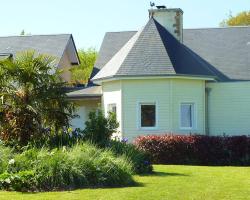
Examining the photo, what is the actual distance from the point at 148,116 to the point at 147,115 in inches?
2.5

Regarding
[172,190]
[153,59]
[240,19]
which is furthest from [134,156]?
Result: [240,19]

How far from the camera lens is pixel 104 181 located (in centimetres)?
1379

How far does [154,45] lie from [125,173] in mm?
12499

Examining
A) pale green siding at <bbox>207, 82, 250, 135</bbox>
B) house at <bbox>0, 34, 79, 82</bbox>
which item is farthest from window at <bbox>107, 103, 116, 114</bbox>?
house at <bbox>0, 34, 79, 82</bbox>

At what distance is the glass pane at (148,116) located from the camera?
24.9 meters

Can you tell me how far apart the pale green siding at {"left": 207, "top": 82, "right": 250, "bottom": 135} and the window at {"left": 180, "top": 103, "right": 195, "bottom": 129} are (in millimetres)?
1647

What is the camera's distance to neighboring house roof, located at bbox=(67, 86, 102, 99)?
27875 millimetres

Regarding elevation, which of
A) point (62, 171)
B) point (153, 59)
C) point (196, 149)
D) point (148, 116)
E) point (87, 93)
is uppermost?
point (153, 59)

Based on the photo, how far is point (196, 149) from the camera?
23.0 meters

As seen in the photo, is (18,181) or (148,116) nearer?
(18,181)

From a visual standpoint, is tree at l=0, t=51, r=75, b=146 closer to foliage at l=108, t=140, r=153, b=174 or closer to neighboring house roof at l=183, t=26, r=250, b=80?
foliage at l=108, t=140, r=153, b=174

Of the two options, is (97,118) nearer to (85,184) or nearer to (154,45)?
(85,184)

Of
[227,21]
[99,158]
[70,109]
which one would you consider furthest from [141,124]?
[227,21]

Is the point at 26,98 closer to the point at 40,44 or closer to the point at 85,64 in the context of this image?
the point at 40,44
